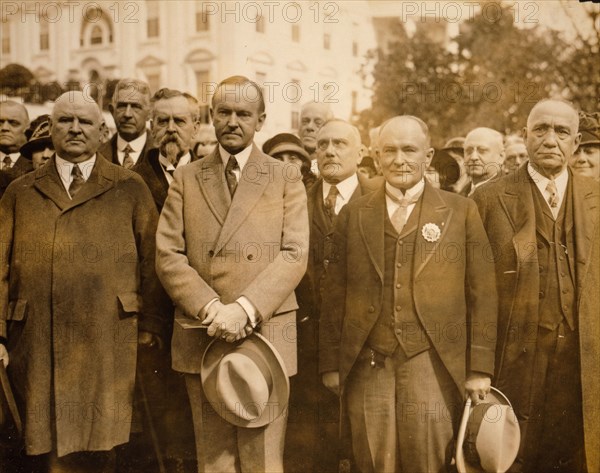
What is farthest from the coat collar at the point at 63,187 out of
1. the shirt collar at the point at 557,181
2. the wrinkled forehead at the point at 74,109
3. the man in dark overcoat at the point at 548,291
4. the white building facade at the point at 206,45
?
the shirt collar at the point at 557,181

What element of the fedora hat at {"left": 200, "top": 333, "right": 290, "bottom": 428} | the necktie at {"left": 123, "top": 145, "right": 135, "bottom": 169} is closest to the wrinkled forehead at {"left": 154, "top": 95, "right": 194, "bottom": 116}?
the necktie at {"left": 123, "top": 145, "right": 135, "bottom": 169}

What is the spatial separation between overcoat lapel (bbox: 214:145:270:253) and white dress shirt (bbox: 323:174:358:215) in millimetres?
546

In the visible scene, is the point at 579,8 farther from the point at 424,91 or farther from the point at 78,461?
the point at 78,461

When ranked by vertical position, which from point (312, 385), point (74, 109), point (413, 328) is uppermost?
point (74, 109)

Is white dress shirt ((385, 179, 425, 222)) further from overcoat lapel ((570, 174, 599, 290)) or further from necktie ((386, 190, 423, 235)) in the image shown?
overcoat lapel ((570, 174, 599, 290))

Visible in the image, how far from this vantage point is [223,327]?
326 centimetres

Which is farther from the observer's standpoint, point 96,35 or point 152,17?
point 96,35

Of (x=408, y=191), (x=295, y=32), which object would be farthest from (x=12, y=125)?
(x=408, y=191)

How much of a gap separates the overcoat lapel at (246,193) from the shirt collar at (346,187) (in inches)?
20.8

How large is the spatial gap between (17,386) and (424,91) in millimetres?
3360

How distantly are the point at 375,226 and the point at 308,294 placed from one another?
598 millimetres

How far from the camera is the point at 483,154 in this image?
457 cm

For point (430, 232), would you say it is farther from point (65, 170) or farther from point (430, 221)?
point (65, 170)

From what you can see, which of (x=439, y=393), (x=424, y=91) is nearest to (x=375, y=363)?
(x=439, y=393)
